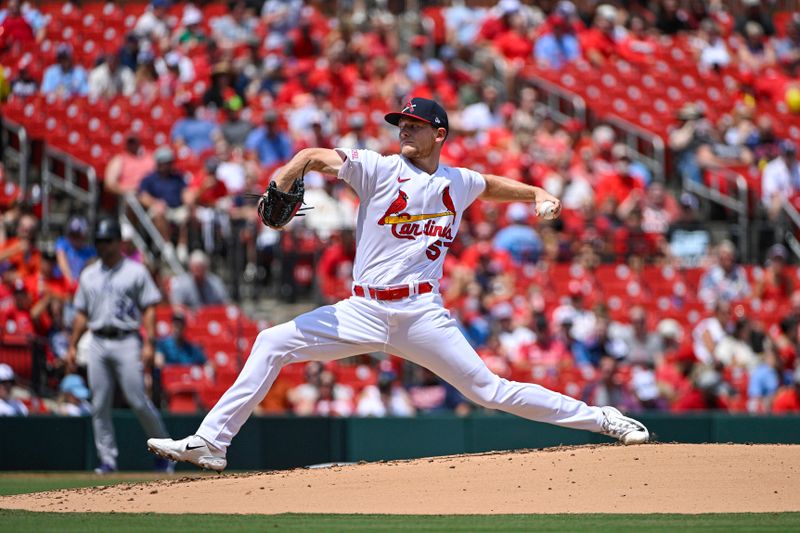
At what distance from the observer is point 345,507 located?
7.21 metres

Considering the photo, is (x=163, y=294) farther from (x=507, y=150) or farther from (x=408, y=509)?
(x=408, y=509)

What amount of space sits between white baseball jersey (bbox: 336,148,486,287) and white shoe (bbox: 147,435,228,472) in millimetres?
1181

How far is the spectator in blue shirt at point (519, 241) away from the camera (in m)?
15.1

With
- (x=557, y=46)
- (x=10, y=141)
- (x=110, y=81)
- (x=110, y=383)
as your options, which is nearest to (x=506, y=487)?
(x=110, y=383)

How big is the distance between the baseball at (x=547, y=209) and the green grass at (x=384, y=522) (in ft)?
5.25

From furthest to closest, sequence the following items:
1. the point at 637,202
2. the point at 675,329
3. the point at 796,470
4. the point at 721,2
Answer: the point at 721,2 < the point at 637,202 < the point at 675,329 < the point at 796,470

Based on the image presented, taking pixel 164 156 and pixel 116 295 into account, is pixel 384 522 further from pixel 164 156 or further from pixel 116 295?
pixel 164 156

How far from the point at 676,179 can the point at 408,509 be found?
11.3m

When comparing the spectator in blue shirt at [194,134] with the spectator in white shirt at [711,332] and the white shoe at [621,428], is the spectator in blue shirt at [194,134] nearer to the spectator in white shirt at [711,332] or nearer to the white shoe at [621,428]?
the spectator in white shirt at [711,332]

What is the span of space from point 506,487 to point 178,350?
5909mm

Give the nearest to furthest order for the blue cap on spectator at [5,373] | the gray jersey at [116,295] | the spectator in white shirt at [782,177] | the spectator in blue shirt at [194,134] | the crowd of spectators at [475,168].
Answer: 1. the gray jersey at [116,295]
2. the blue cap on spectator at [5,373]
3. the crowd of spectators at [475,168]
4. the spectator in blue shirt at [194,134]
5. the spectator in white shirt at [782,177]

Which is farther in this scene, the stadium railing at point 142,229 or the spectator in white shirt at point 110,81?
the spectator in white shirt at point 110,81

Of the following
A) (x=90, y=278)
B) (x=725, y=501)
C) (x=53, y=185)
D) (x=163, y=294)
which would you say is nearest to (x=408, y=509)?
(x=725, y=501)

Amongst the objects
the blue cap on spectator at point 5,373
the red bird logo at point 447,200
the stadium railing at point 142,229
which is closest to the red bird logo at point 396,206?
the red bird logo at point 447,200
